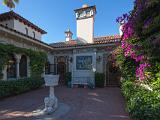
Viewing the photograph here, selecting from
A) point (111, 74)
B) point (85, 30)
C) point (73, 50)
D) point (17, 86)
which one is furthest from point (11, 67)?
point (111, 74)

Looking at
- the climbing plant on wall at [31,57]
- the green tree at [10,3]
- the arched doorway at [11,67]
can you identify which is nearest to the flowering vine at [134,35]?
the green tree at [10,3]

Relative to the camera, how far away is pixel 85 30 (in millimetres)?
17250

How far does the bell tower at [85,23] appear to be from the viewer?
17062 millimetres

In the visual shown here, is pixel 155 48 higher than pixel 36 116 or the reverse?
higher

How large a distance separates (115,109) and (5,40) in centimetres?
821

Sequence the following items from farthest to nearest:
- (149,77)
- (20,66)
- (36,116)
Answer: (20,66)
(36,116)
(149,77)

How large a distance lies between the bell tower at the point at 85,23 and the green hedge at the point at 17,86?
6.78 metres

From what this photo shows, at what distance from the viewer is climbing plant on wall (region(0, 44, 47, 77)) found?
1003 centimetres

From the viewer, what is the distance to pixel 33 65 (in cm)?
1345

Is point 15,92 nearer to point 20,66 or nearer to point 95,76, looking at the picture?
point 20,66

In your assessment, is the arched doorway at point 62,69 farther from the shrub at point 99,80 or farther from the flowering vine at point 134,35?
the flowering vine at point 134,35

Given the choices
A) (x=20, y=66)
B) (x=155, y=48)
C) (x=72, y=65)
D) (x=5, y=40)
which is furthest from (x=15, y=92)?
(x=155, y=48)

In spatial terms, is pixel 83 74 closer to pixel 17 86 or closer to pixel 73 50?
pixel 73 50

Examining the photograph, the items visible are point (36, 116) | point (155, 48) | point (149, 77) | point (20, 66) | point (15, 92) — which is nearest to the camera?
point (155, 48)
